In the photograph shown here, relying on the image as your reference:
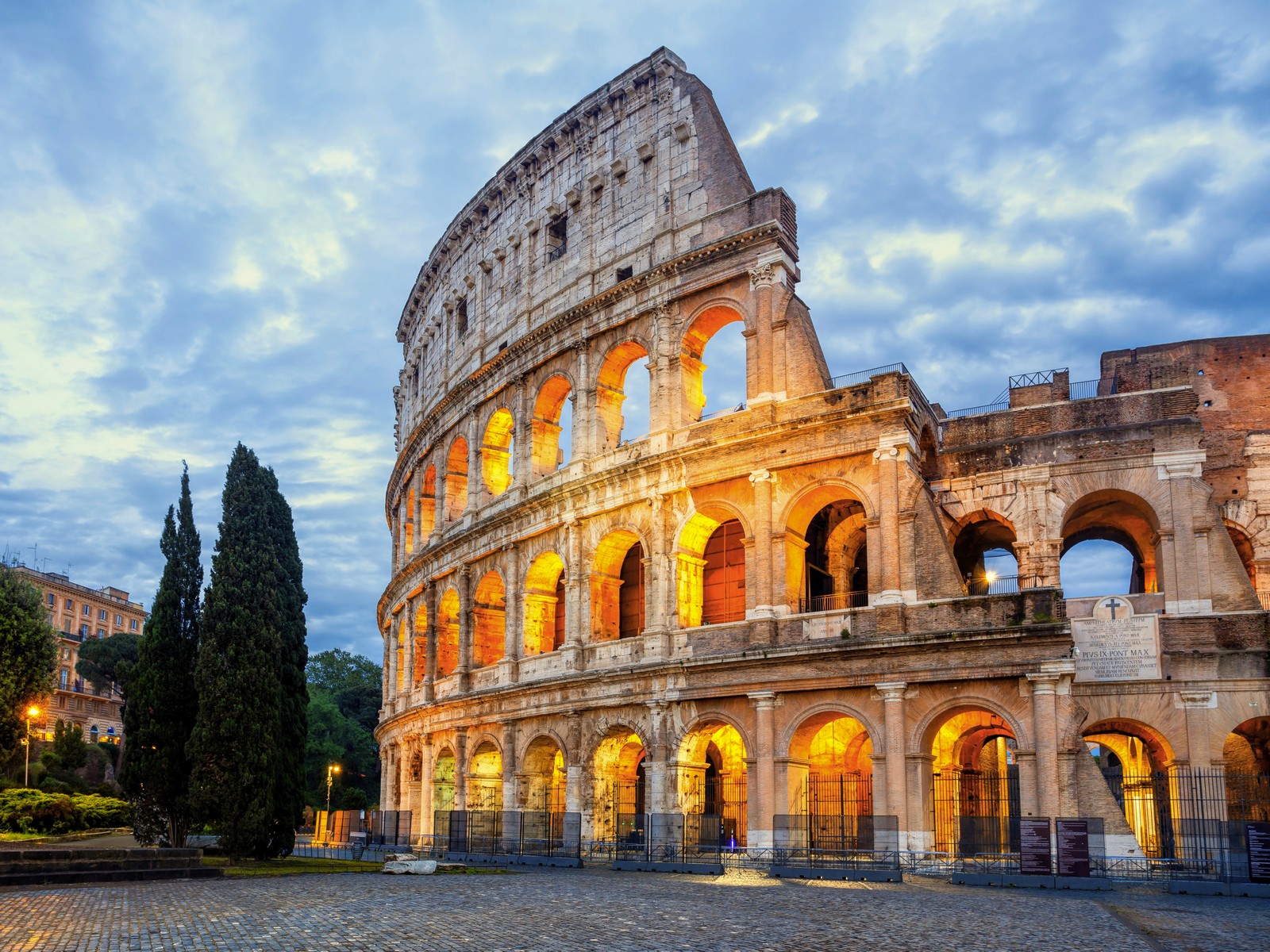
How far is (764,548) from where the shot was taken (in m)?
25.2

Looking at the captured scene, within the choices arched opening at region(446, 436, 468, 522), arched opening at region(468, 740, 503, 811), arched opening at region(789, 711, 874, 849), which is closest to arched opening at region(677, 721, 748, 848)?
arched opening at region(789, 711, 874, 849)

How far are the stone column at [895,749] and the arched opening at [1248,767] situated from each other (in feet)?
21.6

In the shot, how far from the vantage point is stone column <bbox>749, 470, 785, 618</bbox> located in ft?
81.7

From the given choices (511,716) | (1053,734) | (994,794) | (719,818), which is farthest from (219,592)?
(994,794)

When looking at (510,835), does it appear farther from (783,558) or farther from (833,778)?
(783,558)

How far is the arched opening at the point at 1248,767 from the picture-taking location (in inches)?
942

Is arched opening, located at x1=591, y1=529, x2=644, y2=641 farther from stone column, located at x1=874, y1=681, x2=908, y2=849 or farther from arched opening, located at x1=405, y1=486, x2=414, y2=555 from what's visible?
arched opening, located at x1=405, y1=486, x2=414, y2=555

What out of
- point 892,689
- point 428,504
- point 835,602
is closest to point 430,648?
point 428,504

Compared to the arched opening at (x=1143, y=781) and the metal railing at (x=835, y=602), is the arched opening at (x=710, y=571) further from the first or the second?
the arched opening at (x=1143, y=781)

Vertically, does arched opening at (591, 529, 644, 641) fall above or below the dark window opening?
below

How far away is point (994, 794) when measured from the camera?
2912 cm

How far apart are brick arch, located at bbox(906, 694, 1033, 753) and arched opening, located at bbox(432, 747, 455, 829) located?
16537mm

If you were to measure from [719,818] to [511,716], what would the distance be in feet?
24.2

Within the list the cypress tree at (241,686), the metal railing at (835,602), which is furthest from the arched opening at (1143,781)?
the cypress tree at (241,686)
